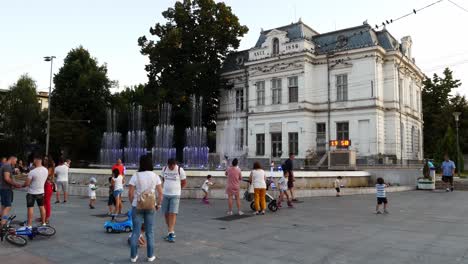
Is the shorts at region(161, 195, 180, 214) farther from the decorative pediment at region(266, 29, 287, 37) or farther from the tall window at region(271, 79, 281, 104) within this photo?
the decorative pediment at region(266, 29, 287, 37)

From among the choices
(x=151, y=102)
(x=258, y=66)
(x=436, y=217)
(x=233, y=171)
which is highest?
(x=258, y=66)

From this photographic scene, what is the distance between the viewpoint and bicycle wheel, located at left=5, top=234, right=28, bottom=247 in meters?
8.90

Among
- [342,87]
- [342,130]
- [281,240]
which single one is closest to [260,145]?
[342,130]

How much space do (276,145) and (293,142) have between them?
210cm

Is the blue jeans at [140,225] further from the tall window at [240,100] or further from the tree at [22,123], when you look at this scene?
the tree at [22,123]

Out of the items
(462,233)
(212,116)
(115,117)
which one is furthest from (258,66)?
(462,233)

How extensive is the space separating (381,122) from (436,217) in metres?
26.1

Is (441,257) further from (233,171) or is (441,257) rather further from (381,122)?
(381,122)

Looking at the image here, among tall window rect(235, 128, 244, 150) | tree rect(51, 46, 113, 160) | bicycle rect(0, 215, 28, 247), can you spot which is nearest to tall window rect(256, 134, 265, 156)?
tall window rect(235, 128, 244, 150)

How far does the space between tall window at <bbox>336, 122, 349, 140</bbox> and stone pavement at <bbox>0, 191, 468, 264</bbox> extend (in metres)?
24.7

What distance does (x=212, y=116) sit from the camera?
50.3 m

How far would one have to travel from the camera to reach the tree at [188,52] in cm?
4472

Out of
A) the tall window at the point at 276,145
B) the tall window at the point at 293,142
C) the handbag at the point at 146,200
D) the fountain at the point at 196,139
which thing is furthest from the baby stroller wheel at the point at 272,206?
the tall window at the point at 276,145

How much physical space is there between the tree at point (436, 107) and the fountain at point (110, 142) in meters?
40.7
